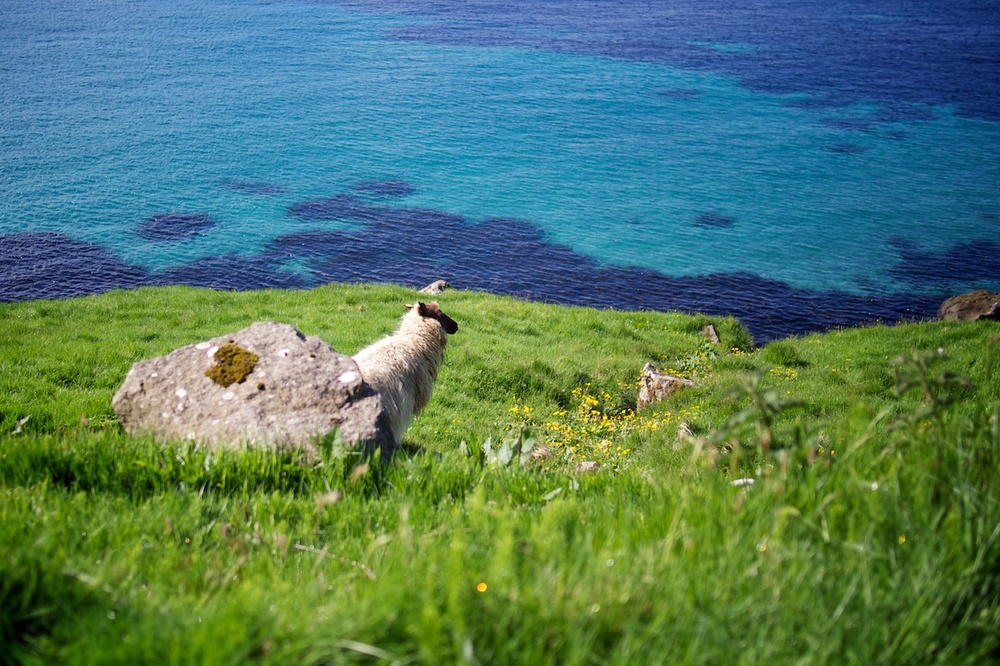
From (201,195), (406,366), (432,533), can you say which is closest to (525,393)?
(406,366)

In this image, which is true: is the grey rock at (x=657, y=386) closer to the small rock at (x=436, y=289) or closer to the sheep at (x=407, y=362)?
the sheep at (x=407, y=362)

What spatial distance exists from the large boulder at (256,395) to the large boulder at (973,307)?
23.5 metres

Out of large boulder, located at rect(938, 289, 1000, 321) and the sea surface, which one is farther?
the sea surface

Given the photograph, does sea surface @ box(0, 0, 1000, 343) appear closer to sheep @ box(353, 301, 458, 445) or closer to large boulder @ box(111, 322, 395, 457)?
sheep @ box(353, 301, 458, 445)

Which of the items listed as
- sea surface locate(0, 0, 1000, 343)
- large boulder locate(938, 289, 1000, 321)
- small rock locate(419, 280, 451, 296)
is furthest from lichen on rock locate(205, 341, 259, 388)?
sea surface locate(0, 0, 1000, 343)

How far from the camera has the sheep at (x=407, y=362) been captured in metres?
10.7

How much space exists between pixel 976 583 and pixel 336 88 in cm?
6637

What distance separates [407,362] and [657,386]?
27.7 feet

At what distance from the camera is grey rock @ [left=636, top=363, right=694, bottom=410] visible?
17.9 meters

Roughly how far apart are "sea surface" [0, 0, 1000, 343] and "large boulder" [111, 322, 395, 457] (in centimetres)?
2393

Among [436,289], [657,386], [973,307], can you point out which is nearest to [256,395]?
[657,386]

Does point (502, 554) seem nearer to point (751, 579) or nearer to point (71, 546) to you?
point (751, 579)

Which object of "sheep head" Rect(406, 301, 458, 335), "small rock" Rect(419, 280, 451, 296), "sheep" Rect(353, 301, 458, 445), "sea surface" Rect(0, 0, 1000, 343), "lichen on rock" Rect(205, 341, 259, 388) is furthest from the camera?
"sea surface" Rect(0, 0, 1000, 343)

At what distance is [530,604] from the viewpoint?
3.41 m
